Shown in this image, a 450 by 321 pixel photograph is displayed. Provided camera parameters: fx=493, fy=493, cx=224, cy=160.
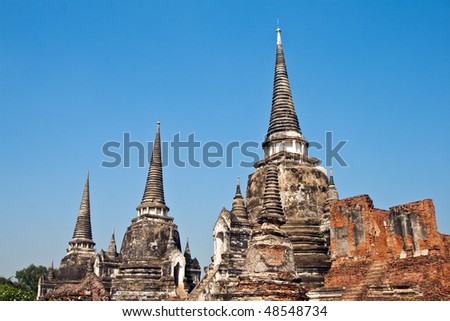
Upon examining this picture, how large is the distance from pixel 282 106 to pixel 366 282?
13721 mm

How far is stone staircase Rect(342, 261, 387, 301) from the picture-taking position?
18419 mm

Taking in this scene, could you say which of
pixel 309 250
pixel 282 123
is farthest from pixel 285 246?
pixel 282 123

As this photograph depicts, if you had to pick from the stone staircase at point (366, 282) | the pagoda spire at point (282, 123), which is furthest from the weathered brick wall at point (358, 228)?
the pagoda spire at point (282, 123)

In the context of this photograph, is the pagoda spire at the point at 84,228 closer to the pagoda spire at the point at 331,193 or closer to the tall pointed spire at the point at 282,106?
the tall pointed spire at the point at 282,106

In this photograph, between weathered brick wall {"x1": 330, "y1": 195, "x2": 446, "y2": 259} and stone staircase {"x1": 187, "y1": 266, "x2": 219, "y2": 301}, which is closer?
weathered brick wall {"x1": 330, "y1": 195, "x2": 446, "y2": 259}

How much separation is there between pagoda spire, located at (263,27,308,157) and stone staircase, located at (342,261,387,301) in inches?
413

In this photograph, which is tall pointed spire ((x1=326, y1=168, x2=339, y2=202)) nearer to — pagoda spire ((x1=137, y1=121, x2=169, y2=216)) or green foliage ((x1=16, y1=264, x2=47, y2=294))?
pagoda spire ((x1=137, y1=121, x2=169, y2=216))

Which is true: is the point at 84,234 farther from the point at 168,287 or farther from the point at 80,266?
the point at 168,287

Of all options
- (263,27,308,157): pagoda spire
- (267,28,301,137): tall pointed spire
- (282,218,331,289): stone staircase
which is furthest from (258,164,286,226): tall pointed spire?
(267,28,301,137): tall pointed spire

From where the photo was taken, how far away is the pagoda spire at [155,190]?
109 ft

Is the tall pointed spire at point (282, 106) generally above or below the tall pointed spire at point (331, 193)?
above

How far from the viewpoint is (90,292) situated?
14.9 m
